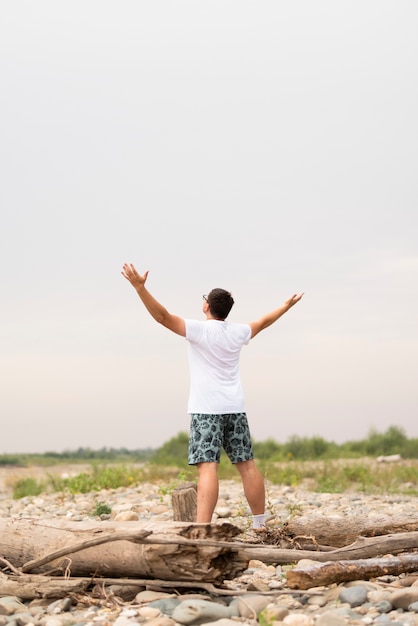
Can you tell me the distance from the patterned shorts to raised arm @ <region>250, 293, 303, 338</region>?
99 cm

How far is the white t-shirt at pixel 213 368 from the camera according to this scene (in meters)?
7.86

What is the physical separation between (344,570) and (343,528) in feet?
5.77

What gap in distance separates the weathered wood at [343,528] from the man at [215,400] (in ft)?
2.14

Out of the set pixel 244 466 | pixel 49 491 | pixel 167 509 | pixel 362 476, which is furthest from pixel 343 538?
pixel 49 491

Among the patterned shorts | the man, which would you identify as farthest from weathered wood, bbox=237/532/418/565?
the patterned shorts

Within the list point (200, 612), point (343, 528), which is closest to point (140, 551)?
point (200, 612)

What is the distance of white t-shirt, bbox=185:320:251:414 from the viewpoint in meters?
7.86

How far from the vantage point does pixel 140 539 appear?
18.5ft

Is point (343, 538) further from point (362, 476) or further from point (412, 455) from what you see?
point (412, 455)

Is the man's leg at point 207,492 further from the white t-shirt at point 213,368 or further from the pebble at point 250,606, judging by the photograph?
the pebble at point 250,606

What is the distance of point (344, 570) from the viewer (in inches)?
237

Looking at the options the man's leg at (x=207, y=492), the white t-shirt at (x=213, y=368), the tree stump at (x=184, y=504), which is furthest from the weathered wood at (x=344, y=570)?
the tree stump at (x=184, y=504)

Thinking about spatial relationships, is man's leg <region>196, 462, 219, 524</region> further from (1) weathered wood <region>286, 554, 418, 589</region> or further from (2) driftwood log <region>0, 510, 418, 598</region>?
(1) weathered wood <region>286, 554, 418, 589</region>

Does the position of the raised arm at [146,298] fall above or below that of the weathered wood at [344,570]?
above
